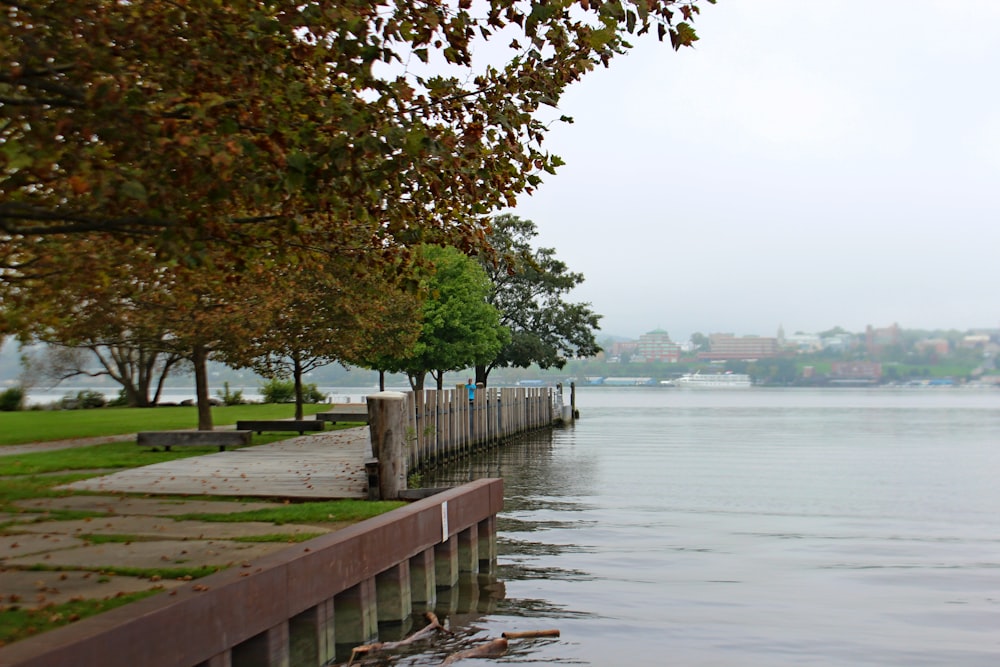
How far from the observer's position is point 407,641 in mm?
11195

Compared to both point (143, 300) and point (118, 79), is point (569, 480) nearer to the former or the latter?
point (143, 300)

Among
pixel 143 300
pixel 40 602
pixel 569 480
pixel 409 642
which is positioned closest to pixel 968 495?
pixel 569 480

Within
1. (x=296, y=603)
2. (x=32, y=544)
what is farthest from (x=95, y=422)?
(x=296, y=603)

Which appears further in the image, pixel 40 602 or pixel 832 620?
pixel 832 620

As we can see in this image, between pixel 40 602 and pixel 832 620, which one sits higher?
pixel 40 602

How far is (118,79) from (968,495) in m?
28.9

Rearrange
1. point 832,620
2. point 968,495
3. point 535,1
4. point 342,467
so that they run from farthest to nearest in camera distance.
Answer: point 968,495 → point 342,467 → point 832,620 → point 535,1

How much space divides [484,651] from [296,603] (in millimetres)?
2941

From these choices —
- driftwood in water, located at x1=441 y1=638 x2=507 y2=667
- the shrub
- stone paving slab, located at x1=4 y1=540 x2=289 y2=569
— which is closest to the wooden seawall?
stone paving slab, located at x1=4 y1=540 x2=289 y2=569

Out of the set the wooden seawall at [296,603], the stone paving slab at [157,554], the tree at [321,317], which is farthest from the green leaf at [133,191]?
the tree at [321,317]

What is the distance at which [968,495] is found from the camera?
104 feet

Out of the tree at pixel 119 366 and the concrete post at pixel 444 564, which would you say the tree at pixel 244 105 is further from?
the tree at pixel 119 366

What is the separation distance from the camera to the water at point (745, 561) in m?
13.0

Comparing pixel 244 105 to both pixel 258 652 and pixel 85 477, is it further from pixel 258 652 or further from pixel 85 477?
pixel 85 477
